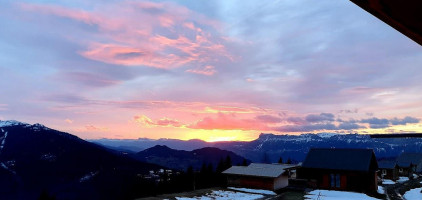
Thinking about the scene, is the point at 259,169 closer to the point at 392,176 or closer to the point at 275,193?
the point at 275,193

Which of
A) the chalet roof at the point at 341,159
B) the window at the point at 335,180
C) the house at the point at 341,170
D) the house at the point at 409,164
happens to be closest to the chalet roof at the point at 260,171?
the house at the point at 341,170

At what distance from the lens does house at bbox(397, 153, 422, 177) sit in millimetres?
88375

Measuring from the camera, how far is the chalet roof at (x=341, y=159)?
5159cm

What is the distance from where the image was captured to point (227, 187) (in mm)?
51938

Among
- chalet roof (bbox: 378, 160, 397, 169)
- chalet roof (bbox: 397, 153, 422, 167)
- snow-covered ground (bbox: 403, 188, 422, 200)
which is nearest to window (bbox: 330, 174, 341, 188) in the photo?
snow-covered ground (bbox: 403, 188, 422, 200)

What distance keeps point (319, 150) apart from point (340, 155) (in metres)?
4.27

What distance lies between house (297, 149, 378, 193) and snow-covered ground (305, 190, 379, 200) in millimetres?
2990

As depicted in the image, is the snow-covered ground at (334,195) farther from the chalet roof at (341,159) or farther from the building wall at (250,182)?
the building wall at (250,182)

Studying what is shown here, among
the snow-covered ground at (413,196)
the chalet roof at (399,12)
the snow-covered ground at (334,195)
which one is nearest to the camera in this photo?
the chalet roof at (399,12)

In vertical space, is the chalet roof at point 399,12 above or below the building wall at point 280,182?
above

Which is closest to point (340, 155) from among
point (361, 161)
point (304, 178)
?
point (361, 161)

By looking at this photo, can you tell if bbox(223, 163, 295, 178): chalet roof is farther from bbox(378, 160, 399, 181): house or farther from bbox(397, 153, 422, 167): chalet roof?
bbox(397, 153, 422, 167): chalet roof

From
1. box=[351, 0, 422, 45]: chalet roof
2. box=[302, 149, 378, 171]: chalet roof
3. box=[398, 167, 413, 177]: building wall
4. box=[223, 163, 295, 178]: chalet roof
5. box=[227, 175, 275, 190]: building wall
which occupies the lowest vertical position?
box=[398, 167, 413, 177]: building wall

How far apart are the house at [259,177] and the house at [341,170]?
5.54 m
